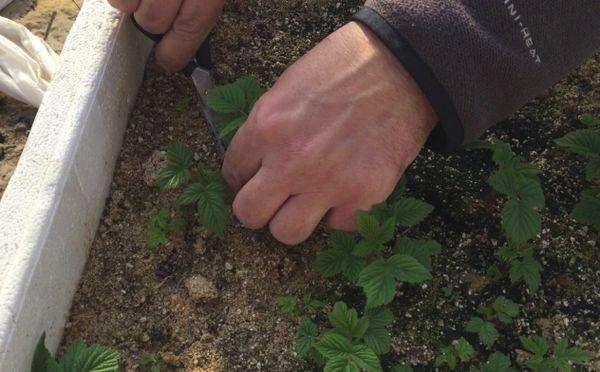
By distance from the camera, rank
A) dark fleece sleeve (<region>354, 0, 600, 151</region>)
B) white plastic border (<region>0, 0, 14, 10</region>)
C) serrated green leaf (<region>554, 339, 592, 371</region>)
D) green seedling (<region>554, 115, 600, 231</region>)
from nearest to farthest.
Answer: dark fleece sleeve (<region>354, 0, 600, 151</region>)
serrated green leaf (<region>554, 339, 592, 371</region>)
green seedling (<region>554, 115, 600, 231</region>)
white plastic border (<region>0, 0, 14, 10</region>)

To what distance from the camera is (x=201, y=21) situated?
172 cm

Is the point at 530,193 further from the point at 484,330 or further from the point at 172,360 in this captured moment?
the point at 172,360

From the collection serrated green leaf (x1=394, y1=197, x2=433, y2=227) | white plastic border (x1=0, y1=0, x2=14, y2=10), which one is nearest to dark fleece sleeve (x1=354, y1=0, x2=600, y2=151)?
serrated green leaf (x1=394, y1=197, x2=433, y2=227)

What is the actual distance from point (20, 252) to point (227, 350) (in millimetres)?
501

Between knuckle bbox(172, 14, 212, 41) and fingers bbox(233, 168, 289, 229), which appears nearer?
fingers bbox(233, 168, 289, 229)

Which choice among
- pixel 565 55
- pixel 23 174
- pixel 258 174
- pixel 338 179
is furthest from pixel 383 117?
pixel 23 174

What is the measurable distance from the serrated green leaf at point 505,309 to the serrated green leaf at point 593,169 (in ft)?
1.29

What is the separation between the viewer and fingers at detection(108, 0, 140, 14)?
1698 mm

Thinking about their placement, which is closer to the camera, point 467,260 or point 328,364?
point 328,364

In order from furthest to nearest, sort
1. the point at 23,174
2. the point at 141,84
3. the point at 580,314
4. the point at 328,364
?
the point at 141,84 < the point at 580,314 < the point at 23,174 < the point at 328,364

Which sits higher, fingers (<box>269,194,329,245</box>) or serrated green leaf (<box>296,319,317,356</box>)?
fingers (<box>269,194,329,245</box>)

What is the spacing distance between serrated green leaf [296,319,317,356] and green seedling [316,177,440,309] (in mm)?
126

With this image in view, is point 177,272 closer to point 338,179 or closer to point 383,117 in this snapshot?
point 338,179

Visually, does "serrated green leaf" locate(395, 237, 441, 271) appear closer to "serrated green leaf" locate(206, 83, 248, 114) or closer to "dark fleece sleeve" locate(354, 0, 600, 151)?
"dark fleece sleeve" locate(354, 0, 600, 151)
